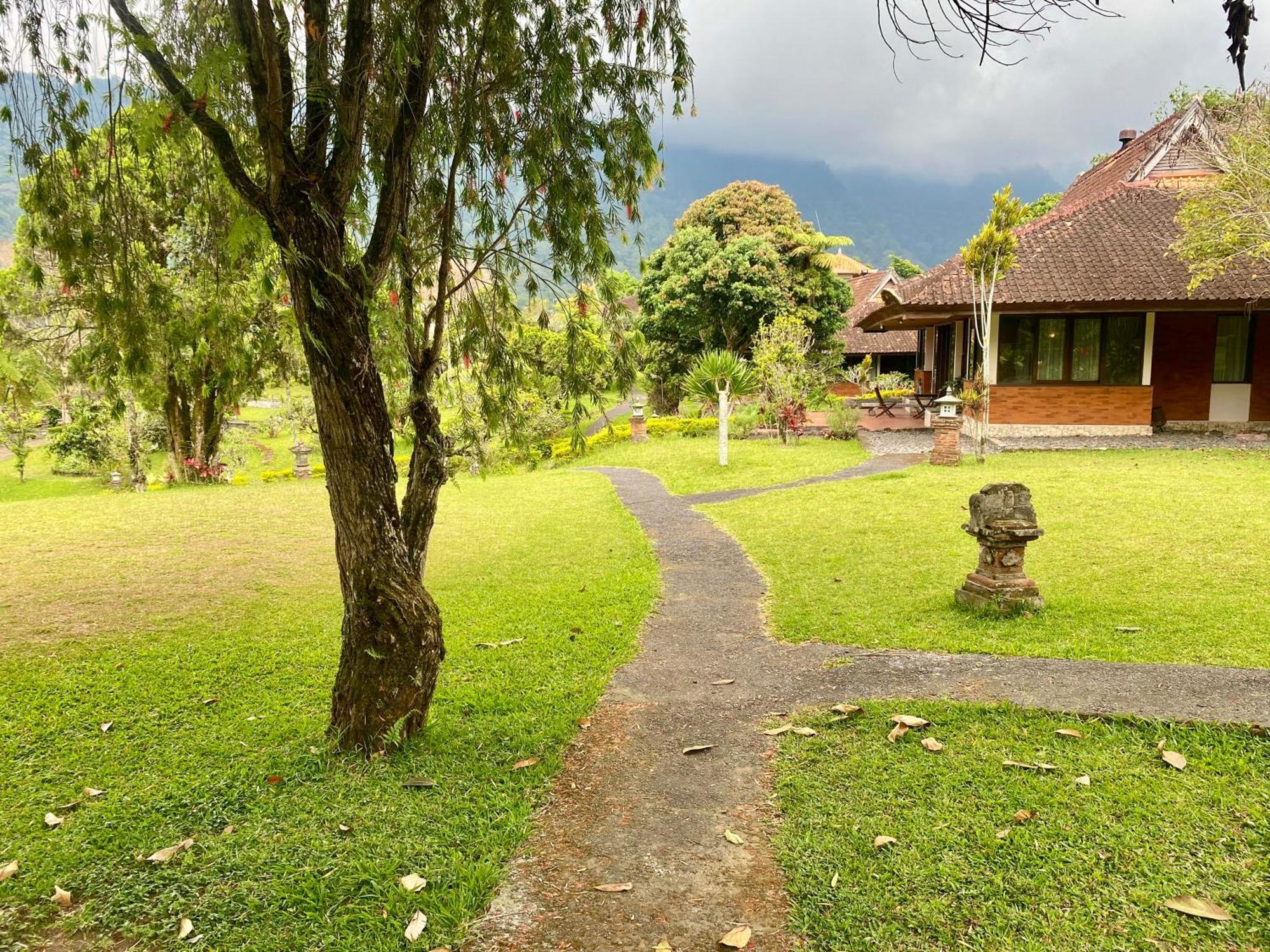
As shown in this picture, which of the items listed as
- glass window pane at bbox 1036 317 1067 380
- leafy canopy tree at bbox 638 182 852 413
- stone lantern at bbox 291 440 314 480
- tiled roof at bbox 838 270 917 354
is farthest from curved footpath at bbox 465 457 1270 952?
tiled roof at bbox 838 270 917 354

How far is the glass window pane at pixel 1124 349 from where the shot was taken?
53.3 ft

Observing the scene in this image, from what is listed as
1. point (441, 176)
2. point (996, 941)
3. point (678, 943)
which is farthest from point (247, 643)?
point (996, 941)

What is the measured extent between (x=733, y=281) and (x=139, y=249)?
21.4 m

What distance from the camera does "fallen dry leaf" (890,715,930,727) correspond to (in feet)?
13.1

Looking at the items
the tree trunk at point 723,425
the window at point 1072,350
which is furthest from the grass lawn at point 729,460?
the window at point 1072,350

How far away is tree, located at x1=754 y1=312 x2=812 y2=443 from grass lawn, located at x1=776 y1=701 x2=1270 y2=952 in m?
A: 15.6

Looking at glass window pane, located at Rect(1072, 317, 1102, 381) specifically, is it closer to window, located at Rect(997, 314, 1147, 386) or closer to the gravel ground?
window, located at Rect(997, 314, 1147, 386)

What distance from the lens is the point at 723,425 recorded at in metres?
15.5

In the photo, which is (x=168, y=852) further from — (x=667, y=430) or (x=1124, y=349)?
(x=667, y=430)

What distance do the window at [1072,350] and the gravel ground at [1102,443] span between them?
1343 mm

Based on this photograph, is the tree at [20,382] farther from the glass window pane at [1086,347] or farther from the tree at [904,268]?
the tree at [904,268]

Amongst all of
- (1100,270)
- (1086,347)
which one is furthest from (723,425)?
(1100,270)

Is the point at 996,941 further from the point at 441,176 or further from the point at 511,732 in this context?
the point at 441,176

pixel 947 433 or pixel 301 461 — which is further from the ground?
pixel 947 433
